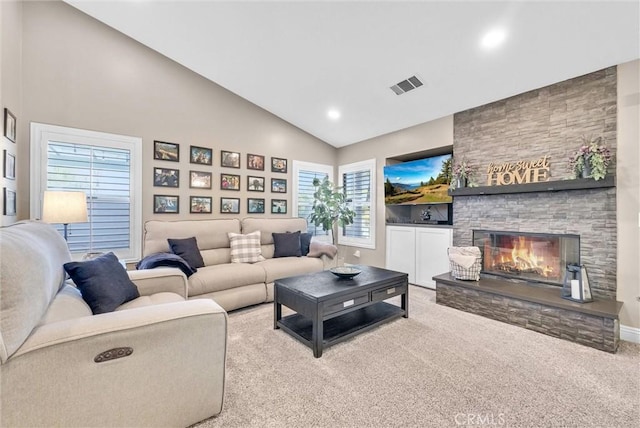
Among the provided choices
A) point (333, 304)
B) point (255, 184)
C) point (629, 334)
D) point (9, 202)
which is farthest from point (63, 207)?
point (629, 334)

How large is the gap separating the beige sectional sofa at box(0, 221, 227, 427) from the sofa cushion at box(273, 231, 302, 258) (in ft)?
8.42

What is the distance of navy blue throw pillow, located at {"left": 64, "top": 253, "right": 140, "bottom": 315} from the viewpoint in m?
1.80

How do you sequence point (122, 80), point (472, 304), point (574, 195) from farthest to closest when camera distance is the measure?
point (122, 80) → point (472, 304) → point (574, 195)

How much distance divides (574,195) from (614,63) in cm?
126

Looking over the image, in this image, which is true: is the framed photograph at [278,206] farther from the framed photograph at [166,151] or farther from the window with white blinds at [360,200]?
the framed photograph at [166,151]

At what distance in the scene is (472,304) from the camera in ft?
10.5

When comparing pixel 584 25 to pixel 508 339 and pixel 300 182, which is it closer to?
pixel 508 339

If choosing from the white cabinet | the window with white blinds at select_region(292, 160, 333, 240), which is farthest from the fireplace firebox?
the window with white blinds at select_region(292, 160, 333, 240)

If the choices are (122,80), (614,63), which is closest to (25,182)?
(122,80)

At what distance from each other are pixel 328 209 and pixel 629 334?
12.8 ft

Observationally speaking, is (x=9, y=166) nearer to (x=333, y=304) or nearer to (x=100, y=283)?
(x=100, y=283)

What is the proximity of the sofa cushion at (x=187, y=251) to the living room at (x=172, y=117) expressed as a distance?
0.69 meters

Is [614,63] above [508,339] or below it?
above

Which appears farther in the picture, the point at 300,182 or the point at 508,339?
the point at 300,182
